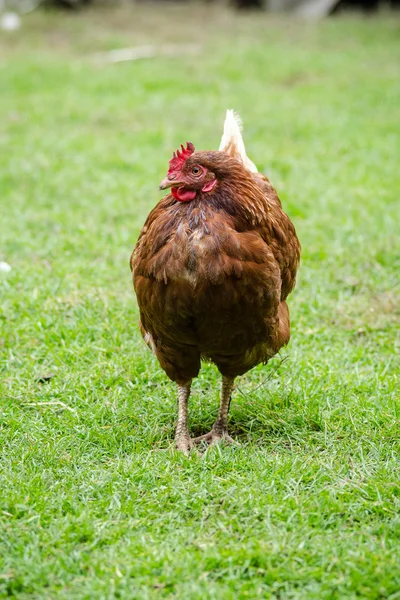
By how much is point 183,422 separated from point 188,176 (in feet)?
4.64

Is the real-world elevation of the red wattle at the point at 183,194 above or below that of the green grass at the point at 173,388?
above

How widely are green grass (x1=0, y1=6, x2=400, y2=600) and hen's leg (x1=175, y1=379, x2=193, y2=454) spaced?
114 millimetres

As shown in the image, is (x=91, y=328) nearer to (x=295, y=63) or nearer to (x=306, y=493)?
A: (x=306, y=493)

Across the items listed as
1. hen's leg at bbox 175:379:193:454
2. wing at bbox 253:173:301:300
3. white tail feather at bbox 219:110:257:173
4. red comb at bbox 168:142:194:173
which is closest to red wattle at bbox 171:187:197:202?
red comb at bbox 168:142:194:173

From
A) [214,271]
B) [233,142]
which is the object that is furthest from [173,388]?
[233,142]

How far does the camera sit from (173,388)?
5.04 meters

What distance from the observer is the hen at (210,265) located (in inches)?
150

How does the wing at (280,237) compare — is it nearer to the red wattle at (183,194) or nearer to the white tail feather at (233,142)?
the white tail feather at (233,142)

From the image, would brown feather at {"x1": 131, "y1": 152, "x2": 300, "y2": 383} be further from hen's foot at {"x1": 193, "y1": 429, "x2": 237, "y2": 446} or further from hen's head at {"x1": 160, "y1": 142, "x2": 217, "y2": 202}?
hen's foot at {"x1": 193, "y1": 429, "x2": 237, "y2": 446}

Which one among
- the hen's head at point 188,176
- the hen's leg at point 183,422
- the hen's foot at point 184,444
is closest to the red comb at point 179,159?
the hen's head at point 188,176

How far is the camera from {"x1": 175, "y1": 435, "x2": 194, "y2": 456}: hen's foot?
4414 millimetres

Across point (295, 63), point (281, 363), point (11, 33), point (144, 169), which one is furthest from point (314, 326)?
→ point (11, 33)

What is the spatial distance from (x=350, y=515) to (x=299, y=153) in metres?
6.37

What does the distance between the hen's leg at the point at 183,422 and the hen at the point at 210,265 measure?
26cm
